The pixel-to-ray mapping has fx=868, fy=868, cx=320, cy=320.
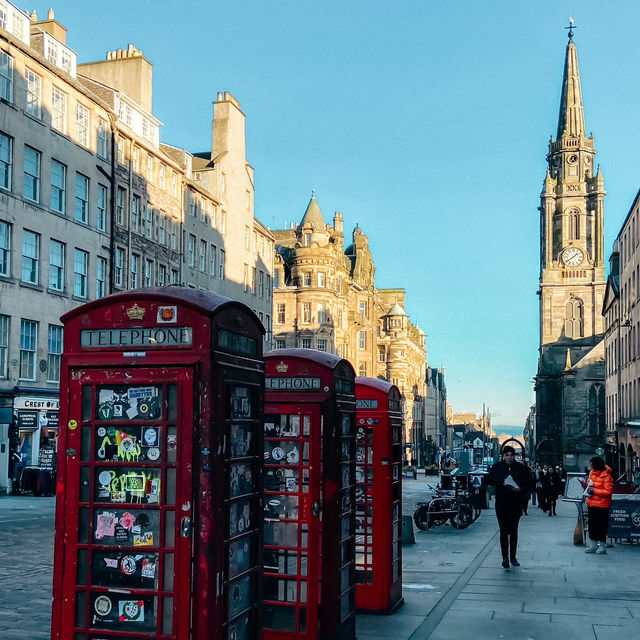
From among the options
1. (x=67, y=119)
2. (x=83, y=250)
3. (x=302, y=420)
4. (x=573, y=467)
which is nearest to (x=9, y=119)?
(x=67, y=119)

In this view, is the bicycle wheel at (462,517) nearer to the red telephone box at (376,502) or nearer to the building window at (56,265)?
the red telephone box at (376,502)

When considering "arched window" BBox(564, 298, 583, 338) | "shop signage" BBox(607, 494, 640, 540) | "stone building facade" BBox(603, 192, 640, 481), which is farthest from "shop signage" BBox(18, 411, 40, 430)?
"arched window" BBox(564, 298, 583, 338)

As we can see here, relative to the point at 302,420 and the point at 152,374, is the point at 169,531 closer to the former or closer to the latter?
the point at 152,374

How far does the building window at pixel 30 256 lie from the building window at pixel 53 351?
223 cm

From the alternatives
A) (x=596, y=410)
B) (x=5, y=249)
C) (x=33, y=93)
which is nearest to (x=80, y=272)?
(x=5, y=249)

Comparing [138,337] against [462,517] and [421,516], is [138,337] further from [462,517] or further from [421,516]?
[462,517]

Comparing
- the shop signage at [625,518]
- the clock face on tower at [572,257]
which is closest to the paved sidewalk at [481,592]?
the shop signage at [625,518]

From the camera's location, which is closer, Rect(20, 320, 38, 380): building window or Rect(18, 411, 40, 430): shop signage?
Rect(18, 411, 40, 430): shop signage

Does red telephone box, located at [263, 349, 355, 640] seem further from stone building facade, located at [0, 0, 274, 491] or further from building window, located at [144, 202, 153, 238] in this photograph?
building window, located at [144, 202, 153, 238]

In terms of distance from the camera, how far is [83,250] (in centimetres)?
3697

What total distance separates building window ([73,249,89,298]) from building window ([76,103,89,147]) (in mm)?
4652

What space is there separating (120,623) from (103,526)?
670 mm

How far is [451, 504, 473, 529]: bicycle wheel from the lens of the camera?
2181 cm

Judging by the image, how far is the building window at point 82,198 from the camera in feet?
120
